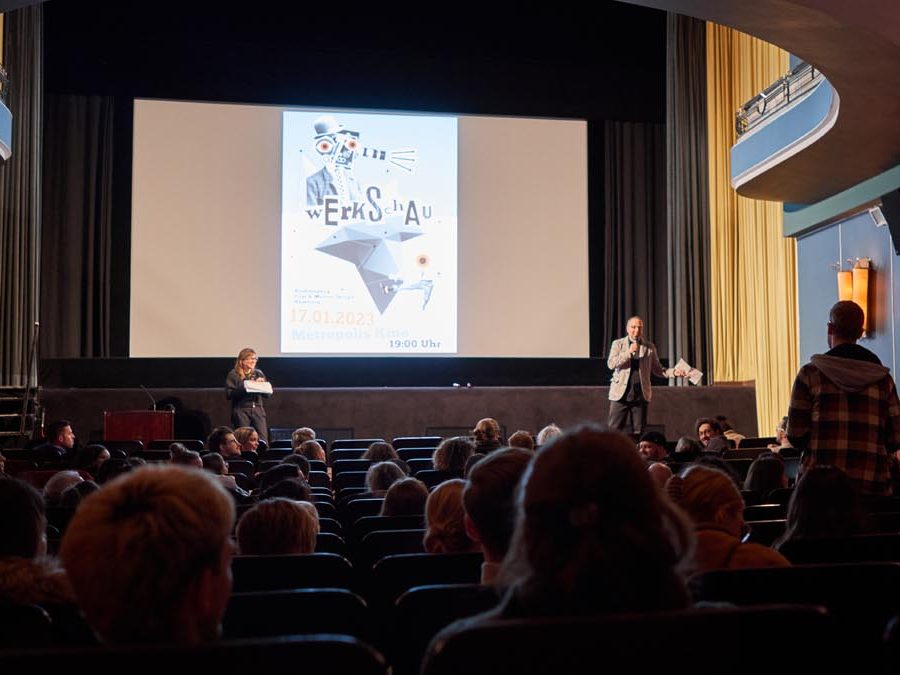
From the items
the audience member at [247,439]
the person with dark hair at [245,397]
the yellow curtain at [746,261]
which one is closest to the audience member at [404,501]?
the audience member at [247,439]

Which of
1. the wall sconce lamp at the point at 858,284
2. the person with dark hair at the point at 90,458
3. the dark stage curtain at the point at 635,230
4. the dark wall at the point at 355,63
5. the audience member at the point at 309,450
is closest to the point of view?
the person with dark hair at the point at 90,458

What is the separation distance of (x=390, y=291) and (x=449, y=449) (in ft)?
23.3

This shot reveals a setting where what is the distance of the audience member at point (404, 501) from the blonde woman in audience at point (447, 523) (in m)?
0.82

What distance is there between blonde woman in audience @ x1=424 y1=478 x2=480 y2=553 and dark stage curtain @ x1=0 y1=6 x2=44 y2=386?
9996 millimetres

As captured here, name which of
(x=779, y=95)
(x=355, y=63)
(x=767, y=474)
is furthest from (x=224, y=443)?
(x=355, y=63)

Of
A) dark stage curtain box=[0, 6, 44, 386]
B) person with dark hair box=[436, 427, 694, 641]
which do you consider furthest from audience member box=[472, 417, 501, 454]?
dark stage curtain box=[0, 6, 44, 386]

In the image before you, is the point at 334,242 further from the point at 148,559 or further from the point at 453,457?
the point at 148,559

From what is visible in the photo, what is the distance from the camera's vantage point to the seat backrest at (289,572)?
7.88 ft

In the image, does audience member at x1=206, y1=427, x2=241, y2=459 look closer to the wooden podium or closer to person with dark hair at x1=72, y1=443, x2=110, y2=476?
person with dark hair at x1=72, y1=443, x2=110, y2=476

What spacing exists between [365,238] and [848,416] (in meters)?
8.72

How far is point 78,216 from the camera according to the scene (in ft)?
42.4

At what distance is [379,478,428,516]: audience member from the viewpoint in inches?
146

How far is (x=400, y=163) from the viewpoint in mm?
12547

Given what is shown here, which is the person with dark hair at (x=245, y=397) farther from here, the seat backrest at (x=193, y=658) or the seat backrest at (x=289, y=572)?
the seat backrest at (x=193, y=658)
